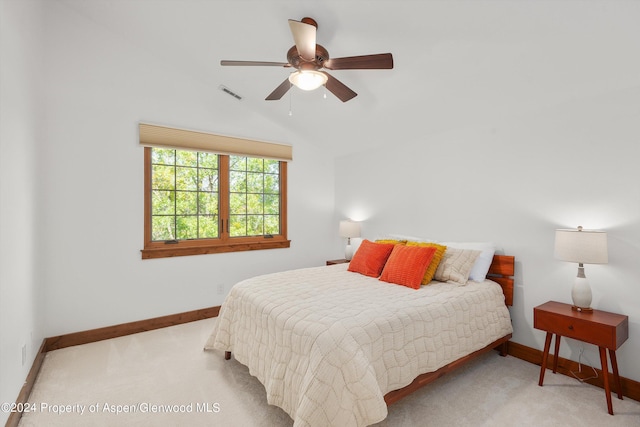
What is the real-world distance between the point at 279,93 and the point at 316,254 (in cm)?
276

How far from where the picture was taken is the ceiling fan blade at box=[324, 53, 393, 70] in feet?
6.57

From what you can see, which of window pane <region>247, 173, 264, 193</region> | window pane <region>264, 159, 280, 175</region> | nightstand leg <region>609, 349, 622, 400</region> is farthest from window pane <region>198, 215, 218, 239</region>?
nightstand leg <region>609, 349, 622, 400</region>

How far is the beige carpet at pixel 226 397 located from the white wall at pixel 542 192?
479mm

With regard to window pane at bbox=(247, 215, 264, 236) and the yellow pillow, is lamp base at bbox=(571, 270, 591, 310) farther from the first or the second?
window pane at bbox=(247, 215, 264, 236)

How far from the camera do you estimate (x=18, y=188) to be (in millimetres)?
2078

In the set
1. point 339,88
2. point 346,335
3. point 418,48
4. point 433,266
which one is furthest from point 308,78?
point 433,266

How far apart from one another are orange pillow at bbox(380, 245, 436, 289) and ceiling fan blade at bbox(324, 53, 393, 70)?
156 cm

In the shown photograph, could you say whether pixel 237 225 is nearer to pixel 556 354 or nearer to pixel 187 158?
pixel 187 158

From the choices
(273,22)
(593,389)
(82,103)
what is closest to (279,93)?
(273,22)

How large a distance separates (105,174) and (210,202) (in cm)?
113

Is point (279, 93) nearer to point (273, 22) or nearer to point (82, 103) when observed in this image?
point (273, 22)

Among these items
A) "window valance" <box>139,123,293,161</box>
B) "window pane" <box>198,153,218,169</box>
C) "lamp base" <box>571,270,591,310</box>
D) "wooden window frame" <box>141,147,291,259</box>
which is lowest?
"lamp base" <box>571,270,591,310</box>

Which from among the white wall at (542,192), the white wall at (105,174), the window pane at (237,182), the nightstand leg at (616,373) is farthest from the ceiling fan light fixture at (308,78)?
the nightstand leg at (616,373)

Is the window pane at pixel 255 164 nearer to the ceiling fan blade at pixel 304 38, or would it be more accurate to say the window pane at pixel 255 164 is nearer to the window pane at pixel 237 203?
the window pane at pixel 237 203
